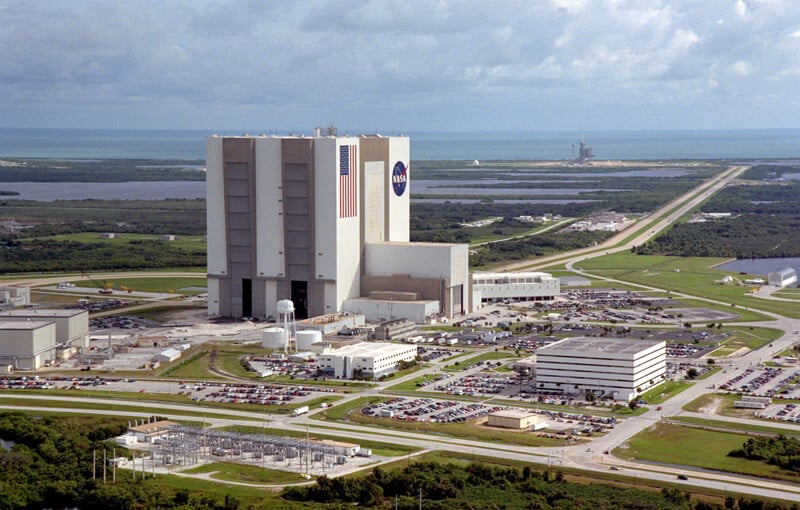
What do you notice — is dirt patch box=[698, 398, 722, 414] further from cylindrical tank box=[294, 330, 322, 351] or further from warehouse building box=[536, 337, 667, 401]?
cylindrical tank box=[294, 330, 322, 351]

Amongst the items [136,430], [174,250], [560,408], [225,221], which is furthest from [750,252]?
[136,430]

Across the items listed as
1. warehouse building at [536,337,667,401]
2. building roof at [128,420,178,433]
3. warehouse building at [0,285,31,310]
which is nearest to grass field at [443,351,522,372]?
warehouse building at [536,337,667,401]

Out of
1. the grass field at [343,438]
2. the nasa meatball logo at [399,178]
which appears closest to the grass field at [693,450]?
the grass field at [343,438]

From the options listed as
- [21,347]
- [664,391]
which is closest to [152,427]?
[21,347]

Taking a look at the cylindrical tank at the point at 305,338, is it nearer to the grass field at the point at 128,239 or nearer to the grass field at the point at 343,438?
the grass field at the point at 343,438

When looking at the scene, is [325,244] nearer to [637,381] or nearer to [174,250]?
[637,381]

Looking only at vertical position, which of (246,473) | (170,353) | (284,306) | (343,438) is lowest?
(246,473)

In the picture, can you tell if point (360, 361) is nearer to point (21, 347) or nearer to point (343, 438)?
point (343, 438)
